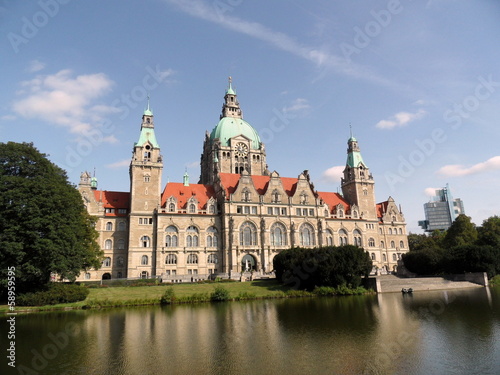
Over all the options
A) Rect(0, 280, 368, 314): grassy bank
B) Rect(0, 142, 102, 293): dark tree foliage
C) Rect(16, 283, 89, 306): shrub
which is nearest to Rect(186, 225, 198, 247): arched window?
Rect(0, 280, 368, 314): grassy bank

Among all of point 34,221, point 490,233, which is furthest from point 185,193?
point 490,233

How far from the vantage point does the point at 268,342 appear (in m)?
20.4

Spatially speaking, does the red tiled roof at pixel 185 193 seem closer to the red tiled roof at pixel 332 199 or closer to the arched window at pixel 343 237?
the red tiled roof at pixel 332 199

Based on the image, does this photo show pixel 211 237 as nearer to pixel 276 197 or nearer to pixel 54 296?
pixel 276 197

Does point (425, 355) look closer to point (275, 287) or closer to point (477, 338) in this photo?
point (477, 338)

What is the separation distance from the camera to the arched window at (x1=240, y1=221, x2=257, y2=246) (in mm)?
65812

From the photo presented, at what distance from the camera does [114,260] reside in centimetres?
6259

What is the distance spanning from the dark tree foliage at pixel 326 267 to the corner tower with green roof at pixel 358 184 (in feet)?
108

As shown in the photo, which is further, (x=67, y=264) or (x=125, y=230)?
(x=125, y=230)

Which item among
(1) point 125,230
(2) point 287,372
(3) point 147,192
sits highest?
(3) point 147,192

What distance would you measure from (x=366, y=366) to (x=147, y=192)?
179 feet

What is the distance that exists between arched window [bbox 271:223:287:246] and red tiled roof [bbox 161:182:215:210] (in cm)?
1337

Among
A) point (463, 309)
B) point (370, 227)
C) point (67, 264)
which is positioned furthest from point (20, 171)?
point (370, 227)

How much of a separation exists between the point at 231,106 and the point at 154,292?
58.9 m
